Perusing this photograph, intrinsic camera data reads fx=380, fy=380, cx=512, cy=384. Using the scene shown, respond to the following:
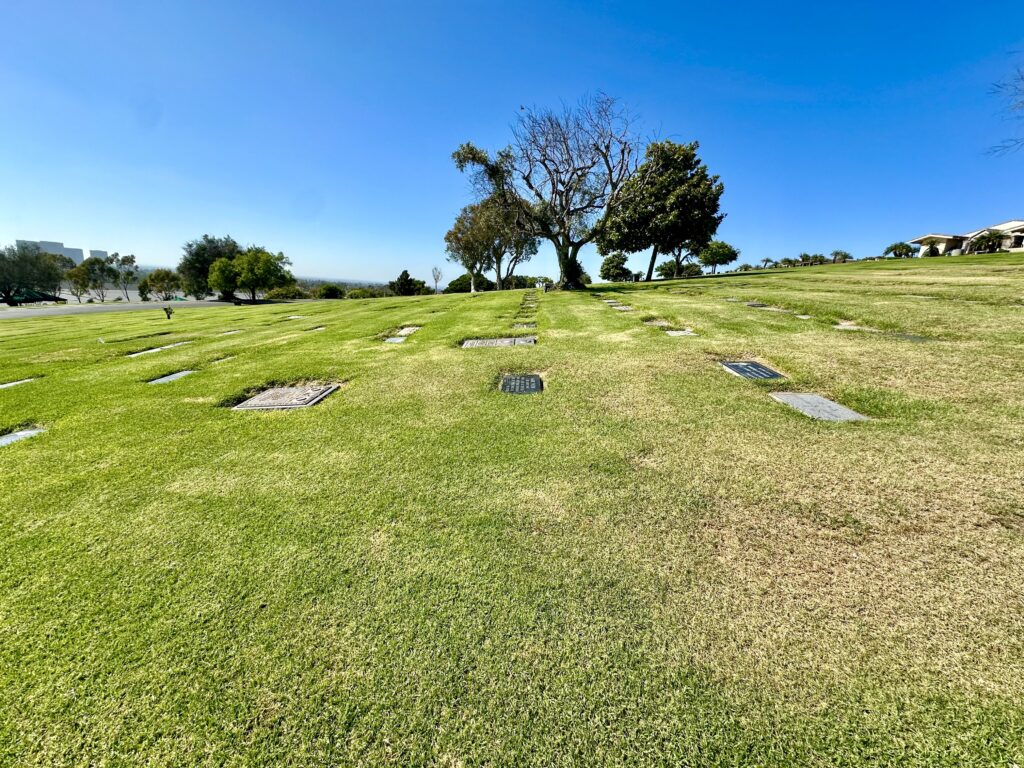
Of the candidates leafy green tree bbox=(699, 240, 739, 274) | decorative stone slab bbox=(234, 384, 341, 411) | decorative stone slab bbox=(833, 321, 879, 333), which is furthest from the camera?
leafy green tree bbox=(699, 240, 739, 274)

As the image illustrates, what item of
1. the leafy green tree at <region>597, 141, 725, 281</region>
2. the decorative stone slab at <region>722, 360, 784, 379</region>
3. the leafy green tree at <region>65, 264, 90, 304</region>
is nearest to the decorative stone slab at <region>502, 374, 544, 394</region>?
the decorative stone slab at <region>722, 360, 784, 379</region>

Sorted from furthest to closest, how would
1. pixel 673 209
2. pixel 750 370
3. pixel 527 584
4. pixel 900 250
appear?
pixel 900 250
pixel 673 209
pixel 750 370
pixel 527 584

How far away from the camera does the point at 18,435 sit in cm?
380

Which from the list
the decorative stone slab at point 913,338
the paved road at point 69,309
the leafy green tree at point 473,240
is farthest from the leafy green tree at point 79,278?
the decorative stone slab at point 913,338

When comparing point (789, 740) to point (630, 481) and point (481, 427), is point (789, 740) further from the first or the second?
point (481, 427)

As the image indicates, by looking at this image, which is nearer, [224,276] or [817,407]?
[817,407]

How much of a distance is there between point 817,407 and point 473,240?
128 feet

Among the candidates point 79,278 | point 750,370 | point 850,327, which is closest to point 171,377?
point 750,370

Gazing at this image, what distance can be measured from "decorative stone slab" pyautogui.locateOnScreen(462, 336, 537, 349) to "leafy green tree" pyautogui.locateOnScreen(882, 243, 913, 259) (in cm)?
5842

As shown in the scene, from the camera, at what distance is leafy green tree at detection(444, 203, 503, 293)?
37.0 meters

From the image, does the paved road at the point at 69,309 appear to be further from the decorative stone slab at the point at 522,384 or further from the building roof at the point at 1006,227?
the building roof at the point at 1006,227

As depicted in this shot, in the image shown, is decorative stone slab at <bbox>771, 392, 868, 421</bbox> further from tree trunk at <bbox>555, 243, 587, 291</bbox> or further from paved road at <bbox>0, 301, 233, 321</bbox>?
paved road at <bbox>0, 301, 233, 321</bbox>

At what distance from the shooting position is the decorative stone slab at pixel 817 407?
346 cm

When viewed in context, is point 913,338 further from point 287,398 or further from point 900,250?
point 900,250
